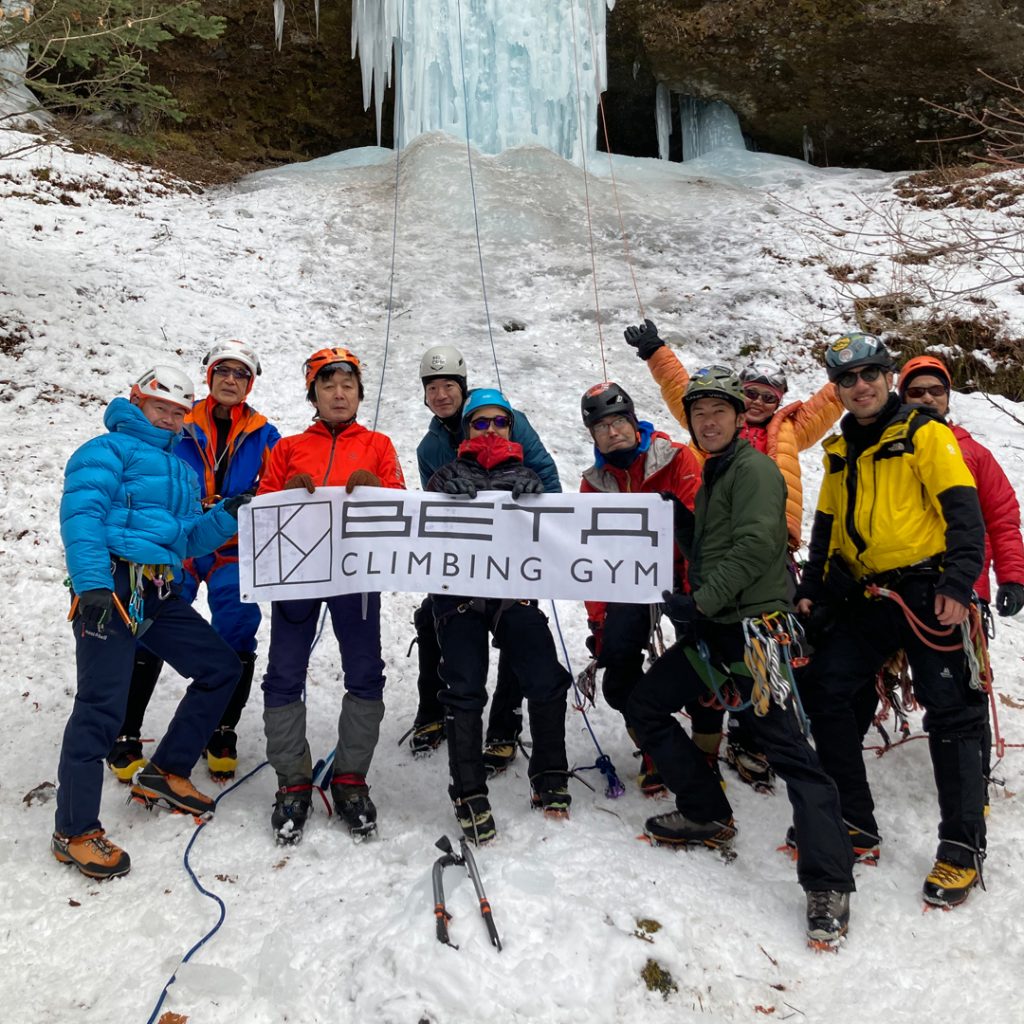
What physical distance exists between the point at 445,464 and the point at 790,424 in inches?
84.3

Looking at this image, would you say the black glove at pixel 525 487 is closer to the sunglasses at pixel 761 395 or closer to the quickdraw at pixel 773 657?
the quickdraw at pixel 773 657

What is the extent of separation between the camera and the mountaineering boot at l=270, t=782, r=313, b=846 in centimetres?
376

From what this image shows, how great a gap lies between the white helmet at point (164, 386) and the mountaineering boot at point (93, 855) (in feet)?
6.66

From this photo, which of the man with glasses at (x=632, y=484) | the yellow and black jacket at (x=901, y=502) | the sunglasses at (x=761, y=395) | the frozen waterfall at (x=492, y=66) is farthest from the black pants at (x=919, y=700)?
the frozen waterfall at (x=492, y=66)

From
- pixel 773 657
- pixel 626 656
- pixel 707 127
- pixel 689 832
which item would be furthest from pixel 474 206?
pixel 689 832

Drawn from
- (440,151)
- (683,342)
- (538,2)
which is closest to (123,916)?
(683,342)

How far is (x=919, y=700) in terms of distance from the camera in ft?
11.7

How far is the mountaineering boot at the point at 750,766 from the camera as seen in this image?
4.25 meters

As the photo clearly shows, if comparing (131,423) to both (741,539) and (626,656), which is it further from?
(741,539)

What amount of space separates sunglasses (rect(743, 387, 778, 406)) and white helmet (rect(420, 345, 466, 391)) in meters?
1.72

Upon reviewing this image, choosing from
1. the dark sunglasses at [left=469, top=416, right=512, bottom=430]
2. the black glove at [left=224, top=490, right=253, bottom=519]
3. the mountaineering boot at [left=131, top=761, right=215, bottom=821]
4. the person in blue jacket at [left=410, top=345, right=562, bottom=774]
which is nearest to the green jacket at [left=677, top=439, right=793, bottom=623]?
the person in blue jacket at [left=410, top=345, right=562, bottom=774]

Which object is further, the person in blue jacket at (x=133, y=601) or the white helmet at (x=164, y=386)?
the white helmet at (x=164, y=386)

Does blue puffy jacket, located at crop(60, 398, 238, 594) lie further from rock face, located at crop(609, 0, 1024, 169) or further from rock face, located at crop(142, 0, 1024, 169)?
rock face, located at crop(609, 0, 1024, 169)

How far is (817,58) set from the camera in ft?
52.0
